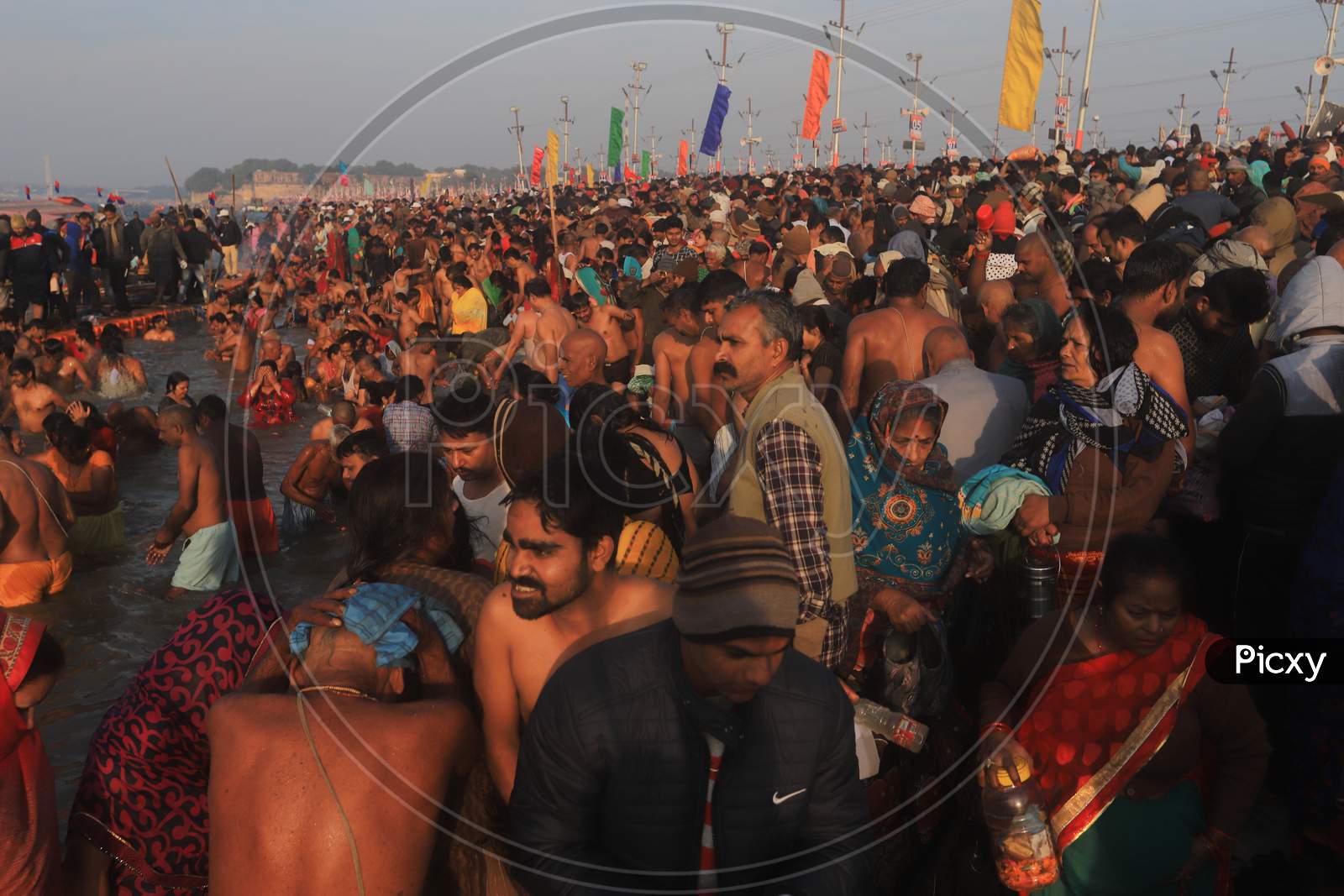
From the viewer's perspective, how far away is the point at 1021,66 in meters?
11.7

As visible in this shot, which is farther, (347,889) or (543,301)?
(543,301)

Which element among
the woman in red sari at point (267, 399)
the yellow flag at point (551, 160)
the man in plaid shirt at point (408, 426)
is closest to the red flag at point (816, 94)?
the yellow flag at point (551, 160)

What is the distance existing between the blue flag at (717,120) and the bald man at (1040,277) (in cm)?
1825

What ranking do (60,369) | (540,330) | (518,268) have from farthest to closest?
(60,369) < (518,268) < (540,330)

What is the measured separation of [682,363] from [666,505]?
9.46ft

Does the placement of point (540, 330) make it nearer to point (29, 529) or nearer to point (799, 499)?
point (29, 529)

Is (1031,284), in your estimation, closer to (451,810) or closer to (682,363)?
(682,363)

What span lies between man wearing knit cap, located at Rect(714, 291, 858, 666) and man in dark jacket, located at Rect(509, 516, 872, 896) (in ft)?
3.00

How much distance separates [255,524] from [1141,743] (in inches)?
248

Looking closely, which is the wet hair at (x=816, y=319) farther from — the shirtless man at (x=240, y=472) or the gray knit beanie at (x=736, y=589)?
the gray knit beanie at (x=736, y=589)

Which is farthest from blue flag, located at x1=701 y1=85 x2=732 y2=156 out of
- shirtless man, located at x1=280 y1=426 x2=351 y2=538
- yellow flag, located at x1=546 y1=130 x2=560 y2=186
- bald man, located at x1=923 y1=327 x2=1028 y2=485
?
bald man, located at x1=923 y1=327 x2=1028 y2=485

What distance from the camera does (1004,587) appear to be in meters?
Answer: 3.81

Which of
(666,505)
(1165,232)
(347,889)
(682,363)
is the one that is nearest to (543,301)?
(682,363)

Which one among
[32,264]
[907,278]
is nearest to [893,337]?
[907,278]
